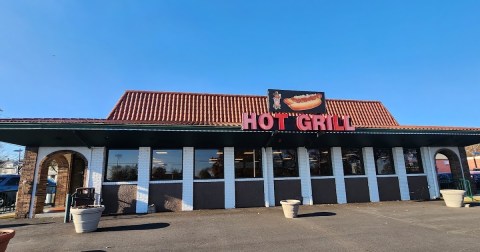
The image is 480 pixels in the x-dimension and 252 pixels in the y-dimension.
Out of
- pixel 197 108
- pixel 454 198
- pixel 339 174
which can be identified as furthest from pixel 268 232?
pixel 454 198

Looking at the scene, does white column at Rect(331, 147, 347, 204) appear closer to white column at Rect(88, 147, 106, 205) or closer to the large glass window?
the large glass window

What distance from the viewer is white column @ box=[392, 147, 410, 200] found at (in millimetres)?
15837

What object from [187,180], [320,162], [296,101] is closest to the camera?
[187,180]

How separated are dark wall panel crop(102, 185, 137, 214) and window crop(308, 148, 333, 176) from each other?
31.4ft

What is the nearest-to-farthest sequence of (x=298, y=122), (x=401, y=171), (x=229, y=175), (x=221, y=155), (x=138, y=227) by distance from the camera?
1. (x=138, y=227)
2. (x=298, y=122)
3. (x=229, y=175)
4. (x=221, y=155)
5. (x=401, y=171)

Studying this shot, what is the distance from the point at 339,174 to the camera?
50.2 feet

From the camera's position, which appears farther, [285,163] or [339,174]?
[339,174]

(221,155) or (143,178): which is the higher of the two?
(221,155)

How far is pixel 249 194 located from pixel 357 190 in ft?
20.8

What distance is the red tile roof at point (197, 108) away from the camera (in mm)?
15453

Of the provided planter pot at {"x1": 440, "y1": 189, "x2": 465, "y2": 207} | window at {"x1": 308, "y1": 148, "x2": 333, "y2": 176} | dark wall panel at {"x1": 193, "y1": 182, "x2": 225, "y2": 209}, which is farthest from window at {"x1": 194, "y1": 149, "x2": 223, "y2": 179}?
planter pot at {"x1": 440, "y1": 189, "x2": 465, "y2": 207}

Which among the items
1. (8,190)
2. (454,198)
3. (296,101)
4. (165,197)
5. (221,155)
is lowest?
(454,198)

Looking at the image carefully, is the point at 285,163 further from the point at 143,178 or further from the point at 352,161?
the point at 143,178

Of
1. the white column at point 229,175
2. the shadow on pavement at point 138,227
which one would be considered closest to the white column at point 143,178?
the shadow on pavement at point 138,227
